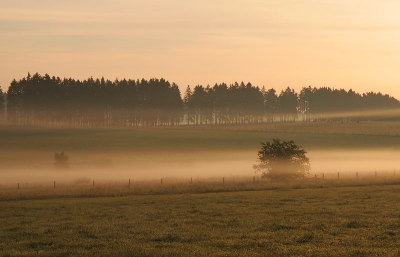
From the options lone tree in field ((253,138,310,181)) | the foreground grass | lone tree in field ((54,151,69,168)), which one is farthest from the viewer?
lone tree in field ((54,151,69,168))

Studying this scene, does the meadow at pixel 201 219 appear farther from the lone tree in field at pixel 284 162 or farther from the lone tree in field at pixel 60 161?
the lone tree in field at pixel 60 161

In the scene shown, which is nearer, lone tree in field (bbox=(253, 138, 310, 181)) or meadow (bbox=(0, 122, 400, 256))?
meadow (bbox=(0, 122, 400, 256))

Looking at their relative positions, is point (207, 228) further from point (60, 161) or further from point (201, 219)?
point (60, 161)

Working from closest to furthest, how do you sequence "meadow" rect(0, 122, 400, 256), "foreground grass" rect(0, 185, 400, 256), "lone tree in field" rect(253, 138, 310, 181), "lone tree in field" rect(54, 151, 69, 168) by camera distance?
1. "foreground grass" rect(0, 185, 400, 256)
2. "meadow" rect(0, 122, 400, 256)
3. "lone tree in field" rect(253, 138, 310, 181)
4. "lone tree in field" rect(54, 151, 69, 168)

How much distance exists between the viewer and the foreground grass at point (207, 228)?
19.9 m

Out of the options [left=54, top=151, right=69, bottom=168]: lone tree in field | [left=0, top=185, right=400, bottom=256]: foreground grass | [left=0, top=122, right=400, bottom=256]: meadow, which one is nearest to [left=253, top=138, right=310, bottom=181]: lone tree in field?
[left=0, top=122, right=400, bottom=256]: meadow

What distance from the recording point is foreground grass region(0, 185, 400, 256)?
19891 mm

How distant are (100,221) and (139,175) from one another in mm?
53080

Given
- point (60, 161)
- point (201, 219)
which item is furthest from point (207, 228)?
point (60, 161)

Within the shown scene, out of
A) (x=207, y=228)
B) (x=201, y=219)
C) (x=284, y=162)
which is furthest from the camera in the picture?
(x=284, y=162)

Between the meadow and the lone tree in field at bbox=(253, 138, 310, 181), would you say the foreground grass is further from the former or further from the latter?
the lone tree in field at bbox=(253, 138, 310, 181)

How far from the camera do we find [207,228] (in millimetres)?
25031

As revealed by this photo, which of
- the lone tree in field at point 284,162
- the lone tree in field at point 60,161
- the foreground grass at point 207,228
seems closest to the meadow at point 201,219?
the foreground grass at point 207,228

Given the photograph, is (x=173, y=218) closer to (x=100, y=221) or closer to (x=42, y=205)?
(x=100, y=221)
